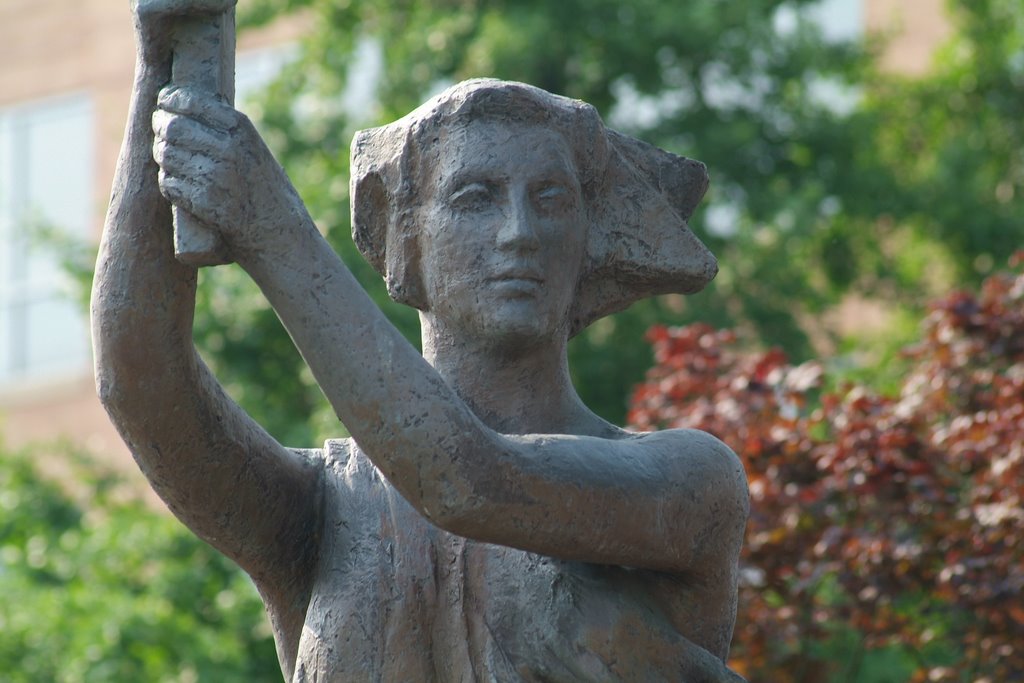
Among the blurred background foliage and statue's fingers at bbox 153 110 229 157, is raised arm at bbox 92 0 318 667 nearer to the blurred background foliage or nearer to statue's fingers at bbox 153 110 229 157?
statue's fingers at bbox 153 110 229 157

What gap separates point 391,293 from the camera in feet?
14.7

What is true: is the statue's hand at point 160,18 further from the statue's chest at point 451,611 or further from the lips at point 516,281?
the statue's chest at point 451,611

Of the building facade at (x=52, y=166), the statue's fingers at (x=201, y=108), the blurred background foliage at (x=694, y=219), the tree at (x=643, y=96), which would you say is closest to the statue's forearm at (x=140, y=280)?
the statue's fingers at (x=201, y=108)

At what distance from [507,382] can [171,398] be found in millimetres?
765

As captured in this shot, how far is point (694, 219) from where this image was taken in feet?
45.5

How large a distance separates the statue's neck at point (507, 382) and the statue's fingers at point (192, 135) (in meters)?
0.78

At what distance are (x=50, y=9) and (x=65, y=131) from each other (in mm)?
1753

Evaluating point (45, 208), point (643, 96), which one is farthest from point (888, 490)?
point (45, 208)

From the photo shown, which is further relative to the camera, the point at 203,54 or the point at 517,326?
the point at 517,326

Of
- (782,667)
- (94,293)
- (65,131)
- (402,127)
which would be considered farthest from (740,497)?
(65,131)

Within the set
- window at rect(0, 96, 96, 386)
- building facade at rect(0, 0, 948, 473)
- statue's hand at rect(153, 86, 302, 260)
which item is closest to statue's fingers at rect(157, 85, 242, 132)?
statue's hand at rect(153, 86, 302, 260)

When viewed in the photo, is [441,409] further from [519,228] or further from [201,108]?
[201,108]

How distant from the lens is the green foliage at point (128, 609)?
1223 cm

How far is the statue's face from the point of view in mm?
4293
